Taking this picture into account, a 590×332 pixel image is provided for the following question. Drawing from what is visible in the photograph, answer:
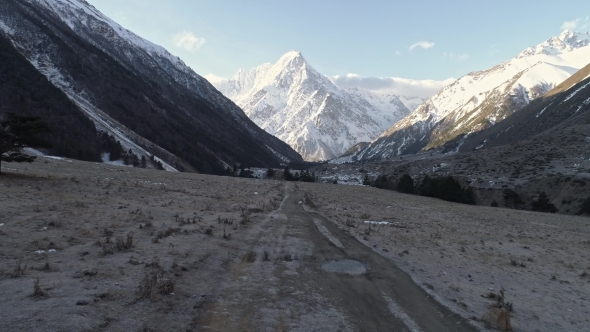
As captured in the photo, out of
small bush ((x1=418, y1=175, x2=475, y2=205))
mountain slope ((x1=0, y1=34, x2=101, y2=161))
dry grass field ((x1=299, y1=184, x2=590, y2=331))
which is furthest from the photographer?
mountain slope ((x1=0, y1=34, x2=101, y2=161))

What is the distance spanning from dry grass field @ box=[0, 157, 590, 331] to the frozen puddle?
0.97 feet

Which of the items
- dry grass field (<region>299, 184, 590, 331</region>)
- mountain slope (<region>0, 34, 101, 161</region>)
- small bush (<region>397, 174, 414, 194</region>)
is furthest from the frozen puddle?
mountain slope (<region>0, 34, 101, 161</region>)

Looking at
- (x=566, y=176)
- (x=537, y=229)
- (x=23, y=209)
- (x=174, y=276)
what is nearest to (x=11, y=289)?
(x=174, y=276)

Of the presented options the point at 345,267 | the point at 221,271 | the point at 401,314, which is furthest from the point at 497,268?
the point at 221,271

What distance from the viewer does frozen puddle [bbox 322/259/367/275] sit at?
11.8 metres

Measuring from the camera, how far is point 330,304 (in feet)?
28.9

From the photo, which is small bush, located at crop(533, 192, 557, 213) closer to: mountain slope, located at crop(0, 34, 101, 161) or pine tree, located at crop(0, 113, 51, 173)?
pine tree, located at crop(0, 113, 51, 173)

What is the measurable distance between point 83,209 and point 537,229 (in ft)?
112

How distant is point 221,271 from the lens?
10359mm

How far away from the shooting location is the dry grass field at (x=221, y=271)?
720 centimetres

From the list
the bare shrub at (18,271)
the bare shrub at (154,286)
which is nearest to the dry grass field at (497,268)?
the bare shrub at (154,286)

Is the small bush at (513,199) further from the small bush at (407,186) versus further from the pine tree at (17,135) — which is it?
the pine tree at (17,135)

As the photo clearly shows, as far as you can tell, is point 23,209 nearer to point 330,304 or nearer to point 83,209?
point 83,209

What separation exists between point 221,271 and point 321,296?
3192mm
